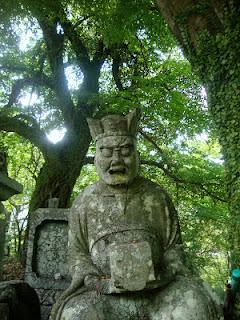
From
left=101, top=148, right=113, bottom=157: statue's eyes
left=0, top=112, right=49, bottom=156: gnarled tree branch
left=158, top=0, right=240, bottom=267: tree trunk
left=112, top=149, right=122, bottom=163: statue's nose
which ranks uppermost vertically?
left=0, top=112, right=49, bottom=156: gnarled tree branch

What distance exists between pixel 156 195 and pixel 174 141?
8632 millimetres

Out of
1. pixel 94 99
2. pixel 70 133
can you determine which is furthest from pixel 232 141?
pixel 70 133

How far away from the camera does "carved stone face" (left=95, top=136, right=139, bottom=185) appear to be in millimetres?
3455

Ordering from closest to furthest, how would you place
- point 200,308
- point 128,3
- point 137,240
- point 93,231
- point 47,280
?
point 200,308 < point 137,240 < point 93,231 < point 47,280 < point 128,3

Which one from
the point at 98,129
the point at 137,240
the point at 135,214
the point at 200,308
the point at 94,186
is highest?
the point at 98,129

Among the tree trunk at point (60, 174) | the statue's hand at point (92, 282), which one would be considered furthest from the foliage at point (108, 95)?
the statue's hand at point (92, 282)

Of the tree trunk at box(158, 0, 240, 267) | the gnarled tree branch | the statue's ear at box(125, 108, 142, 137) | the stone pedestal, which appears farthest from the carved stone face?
the gnarled tree branch

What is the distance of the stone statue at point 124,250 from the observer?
280cm

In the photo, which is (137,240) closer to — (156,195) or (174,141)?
(156,195)

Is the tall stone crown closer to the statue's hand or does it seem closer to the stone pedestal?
the statue's hand

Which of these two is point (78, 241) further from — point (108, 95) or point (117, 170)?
point (108, 95)

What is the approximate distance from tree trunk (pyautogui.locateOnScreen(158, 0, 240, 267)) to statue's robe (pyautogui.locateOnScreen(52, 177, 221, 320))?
173 centimetres

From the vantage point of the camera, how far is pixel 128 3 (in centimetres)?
764

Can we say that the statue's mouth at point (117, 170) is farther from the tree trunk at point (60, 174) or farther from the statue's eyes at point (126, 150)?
the tree trunk at point (60, 174)
